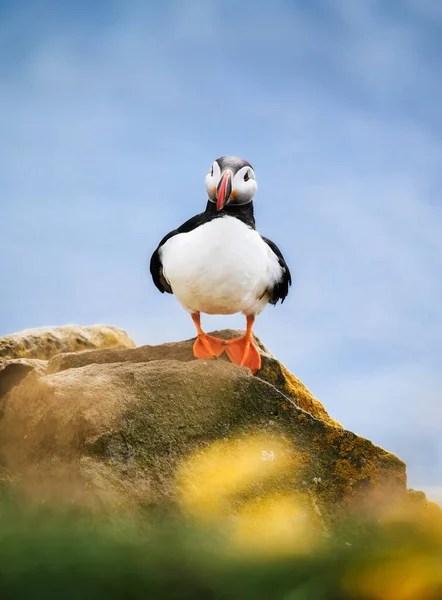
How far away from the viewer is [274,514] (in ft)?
13.4

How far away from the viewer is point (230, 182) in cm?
518

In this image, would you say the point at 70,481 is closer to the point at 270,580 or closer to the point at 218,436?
the point at 218,436

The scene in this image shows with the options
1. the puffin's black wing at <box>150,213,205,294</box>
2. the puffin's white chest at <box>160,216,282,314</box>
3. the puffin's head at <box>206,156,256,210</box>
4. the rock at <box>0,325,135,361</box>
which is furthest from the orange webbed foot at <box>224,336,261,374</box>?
the rock at <box>0,325,135,361</box>

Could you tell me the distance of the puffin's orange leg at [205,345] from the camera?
5559 mm

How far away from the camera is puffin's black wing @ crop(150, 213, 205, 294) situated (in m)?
5.58

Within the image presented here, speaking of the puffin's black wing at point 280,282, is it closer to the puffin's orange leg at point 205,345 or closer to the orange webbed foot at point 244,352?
the orange webbed foot at point 244,352

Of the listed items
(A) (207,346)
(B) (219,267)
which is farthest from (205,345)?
(B) (219,267)

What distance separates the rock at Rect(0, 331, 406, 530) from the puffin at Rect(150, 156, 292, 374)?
83 cm

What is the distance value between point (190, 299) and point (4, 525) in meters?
2.09

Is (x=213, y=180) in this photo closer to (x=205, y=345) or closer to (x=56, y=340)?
(x=205, y=345)

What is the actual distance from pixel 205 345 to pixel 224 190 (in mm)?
1189

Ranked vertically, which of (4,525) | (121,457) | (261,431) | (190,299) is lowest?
(4,525)

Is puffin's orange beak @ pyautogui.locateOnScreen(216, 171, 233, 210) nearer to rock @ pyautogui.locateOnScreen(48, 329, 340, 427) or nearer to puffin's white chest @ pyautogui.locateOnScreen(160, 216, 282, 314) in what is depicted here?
puffin's white chest @ pyautogui.locateOnScreen(160, 216, 282, 314)

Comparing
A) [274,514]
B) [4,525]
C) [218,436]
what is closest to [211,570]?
[274,514]
